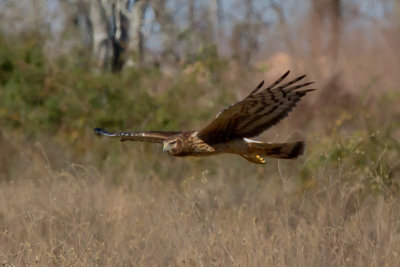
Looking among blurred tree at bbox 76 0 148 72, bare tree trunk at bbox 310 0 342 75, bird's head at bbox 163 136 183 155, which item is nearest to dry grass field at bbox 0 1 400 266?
bare tree trunk at bbox 310 0 342 75

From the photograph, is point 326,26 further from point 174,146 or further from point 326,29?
point 174,146

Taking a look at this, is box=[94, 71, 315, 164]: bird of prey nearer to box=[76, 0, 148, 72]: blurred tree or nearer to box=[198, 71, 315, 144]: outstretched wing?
box=[198, 71, 315, 144]: outstretched wing

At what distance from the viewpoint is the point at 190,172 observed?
862 cm

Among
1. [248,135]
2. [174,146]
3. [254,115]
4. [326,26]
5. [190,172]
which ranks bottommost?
[190,172]

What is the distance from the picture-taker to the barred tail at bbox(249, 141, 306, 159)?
15.8 feet

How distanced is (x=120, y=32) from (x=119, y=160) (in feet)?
26.8

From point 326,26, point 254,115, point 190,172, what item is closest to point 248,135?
point 254,115

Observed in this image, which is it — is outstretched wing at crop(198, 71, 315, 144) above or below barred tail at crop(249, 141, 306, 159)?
above

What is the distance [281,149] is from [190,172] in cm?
386

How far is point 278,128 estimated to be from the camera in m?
8.81

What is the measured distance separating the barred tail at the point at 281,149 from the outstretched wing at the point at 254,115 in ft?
0.51

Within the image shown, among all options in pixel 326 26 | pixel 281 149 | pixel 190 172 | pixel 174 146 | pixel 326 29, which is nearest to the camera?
pixel 281 149

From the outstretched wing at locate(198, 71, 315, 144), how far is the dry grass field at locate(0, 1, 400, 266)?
13.8 inches

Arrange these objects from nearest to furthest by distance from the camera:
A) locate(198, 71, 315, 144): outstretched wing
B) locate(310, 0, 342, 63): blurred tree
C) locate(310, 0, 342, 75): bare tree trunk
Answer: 1. locate(198, 71, 315, 144): outstretched wing
2. locate(310, 0, 342, 75): bare tree trunk
3. locate(310, 0, 342, 63): blurred tree
